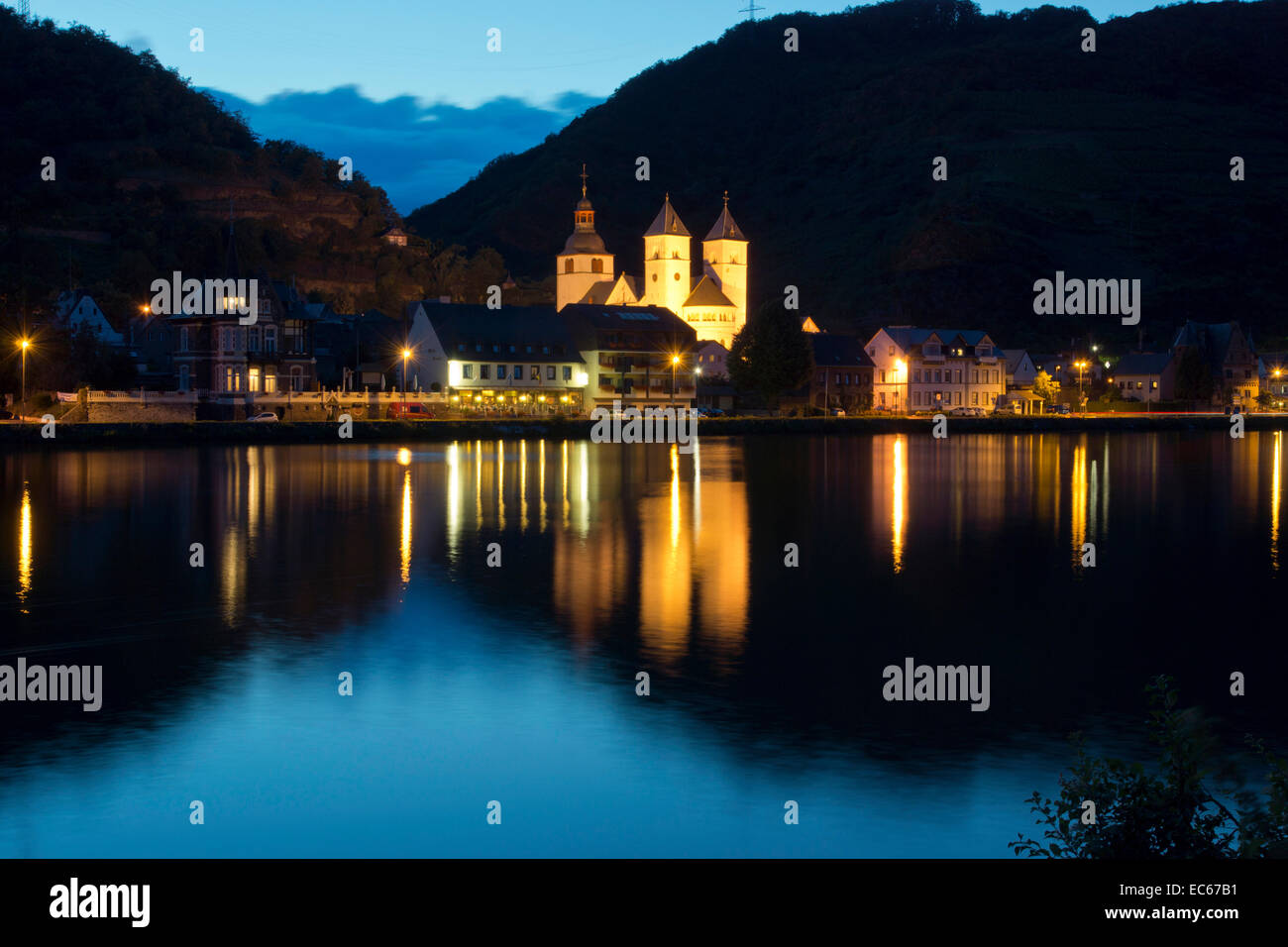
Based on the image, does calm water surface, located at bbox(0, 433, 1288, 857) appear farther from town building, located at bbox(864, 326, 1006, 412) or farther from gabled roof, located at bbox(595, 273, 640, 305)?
gabled roof, located at bbox(595, 273, 640, 305)

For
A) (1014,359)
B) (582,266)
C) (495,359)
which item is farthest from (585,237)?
(1014,359)

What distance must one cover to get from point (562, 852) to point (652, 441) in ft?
252

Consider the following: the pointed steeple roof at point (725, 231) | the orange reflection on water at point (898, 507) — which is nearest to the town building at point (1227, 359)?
the pointed steeple roof at point (725, 231)

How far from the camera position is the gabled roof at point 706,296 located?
133 metres

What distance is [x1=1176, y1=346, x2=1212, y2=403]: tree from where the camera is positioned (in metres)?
129

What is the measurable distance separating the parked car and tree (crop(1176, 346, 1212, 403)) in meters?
78.7

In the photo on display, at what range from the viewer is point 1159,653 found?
2048 cm

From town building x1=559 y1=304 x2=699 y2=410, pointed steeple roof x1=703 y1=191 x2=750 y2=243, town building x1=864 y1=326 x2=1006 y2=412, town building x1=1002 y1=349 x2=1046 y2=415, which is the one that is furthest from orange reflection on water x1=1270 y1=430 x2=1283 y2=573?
pointed steeple roof x1=703 y1=191 x2=750 y2=243

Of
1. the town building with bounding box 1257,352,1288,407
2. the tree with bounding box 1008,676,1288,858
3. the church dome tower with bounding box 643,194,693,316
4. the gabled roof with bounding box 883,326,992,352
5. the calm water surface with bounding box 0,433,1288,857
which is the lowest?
the calm water surface with bounding box 0,433,1288,857

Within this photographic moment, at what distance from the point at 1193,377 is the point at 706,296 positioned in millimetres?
49881

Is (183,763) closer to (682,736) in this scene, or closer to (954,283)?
(682,736)

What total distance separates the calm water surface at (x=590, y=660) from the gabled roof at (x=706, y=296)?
295 feet

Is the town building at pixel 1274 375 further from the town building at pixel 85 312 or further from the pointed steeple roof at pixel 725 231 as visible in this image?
the town building at pixel 85 312

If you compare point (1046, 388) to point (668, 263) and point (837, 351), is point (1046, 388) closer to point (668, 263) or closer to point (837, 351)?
point (837, 351)
